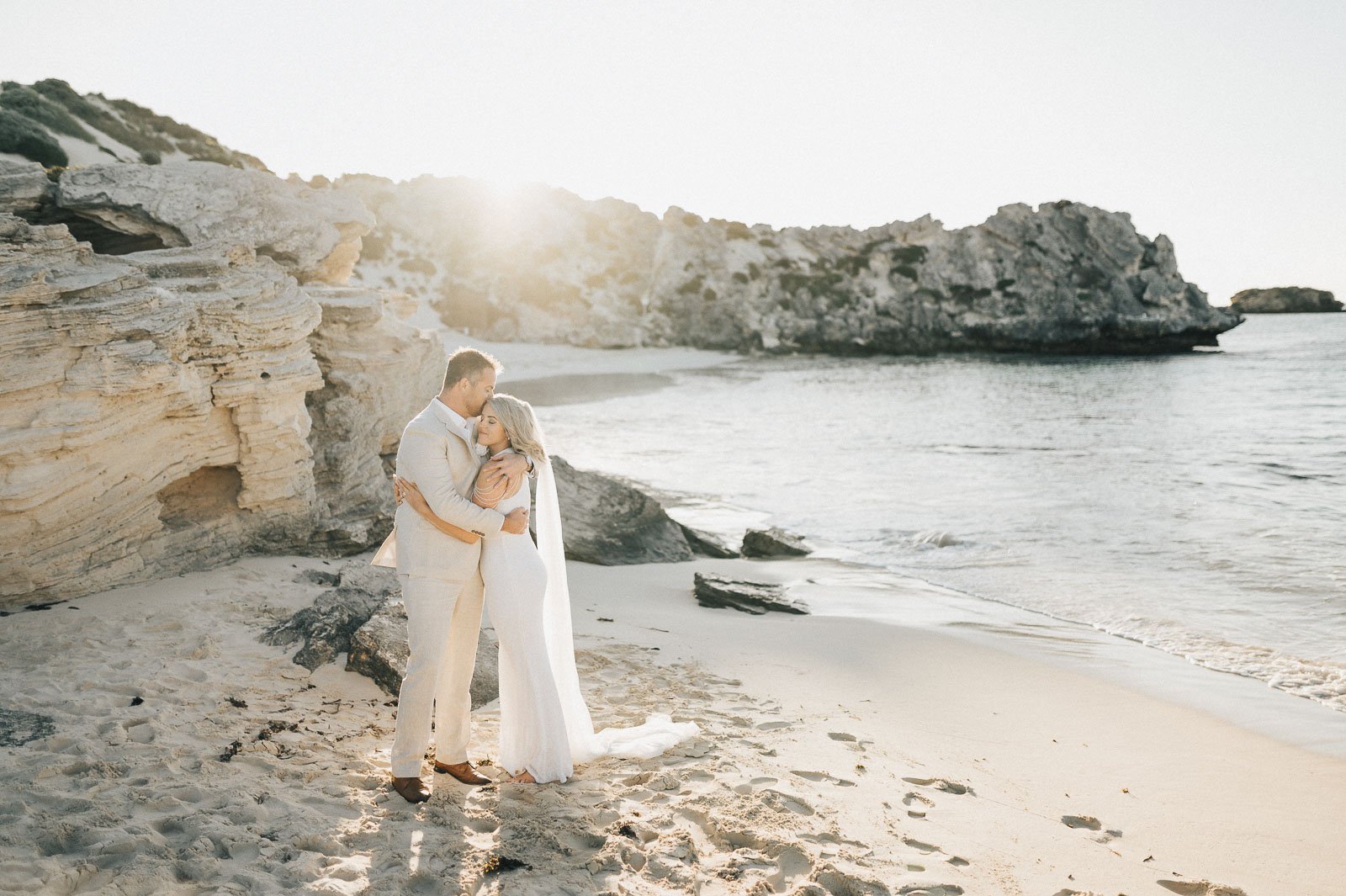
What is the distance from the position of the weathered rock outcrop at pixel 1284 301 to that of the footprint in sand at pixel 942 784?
133m

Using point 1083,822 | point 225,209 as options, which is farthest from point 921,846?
point 225,209

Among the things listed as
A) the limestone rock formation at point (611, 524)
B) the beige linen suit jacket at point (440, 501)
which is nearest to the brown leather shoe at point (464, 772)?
the beige linen suit jacket at point (440, 501)

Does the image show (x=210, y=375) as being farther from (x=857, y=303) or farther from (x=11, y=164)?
(x=857, y=303)

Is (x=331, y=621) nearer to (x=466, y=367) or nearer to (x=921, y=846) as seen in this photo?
(x=466, y=367)

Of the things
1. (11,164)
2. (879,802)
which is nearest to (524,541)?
(879,802)

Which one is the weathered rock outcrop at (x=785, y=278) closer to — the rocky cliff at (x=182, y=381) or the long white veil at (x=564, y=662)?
the rocky cliff at (x=182, y=381)

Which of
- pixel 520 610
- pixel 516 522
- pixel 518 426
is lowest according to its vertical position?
pixel 520 610

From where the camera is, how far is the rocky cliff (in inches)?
241

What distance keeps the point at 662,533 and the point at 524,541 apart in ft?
18.7

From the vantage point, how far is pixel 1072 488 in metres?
14.8

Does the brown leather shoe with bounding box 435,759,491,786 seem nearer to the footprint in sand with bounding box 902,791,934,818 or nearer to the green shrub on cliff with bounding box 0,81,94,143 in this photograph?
the footprint in sand with bounding box 902,791,934,818

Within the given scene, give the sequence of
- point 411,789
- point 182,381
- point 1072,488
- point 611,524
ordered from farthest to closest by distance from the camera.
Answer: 1. point 1072,488
2. point 611,524
3. point 182,381
4. point 411,789

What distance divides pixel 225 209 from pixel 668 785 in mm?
8429

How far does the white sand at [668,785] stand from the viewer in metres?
3.47
